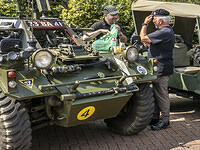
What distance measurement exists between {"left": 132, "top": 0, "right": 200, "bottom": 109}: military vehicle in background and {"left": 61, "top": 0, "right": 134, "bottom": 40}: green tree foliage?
1.64 meters

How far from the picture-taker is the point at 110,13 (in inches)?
233

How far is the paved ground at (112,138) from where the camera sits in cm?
495

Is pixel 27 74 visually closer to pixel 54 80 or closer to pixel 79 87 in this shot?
pixel 54 80

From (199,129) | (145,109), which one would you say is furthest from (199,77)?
(145,109)

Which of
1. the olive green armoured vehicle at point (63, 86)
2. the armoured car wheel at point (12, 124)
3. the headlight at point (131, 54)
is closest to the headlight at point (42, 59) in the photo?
the olive green armoured vehicle at point (63, 86)

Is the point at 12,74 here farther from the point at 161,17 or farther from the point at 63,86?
the point at 161,17

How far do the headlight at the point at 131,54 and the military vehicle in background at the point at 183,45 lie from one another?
2.02m

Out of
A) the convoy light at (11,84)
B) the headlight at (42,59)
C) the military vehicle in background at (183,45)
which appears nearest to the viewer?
the convoy light at (11,84)

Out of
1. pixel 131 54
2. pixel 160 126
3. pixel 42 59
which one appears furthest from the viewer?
pixel 160 126

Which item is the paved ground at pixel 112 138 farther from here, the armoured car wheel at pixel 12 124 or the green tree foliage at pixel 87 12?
the green tree foliage at pixel 87 12

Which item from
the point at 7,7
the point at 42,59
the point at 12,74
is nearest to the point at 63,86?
the point at 42,59

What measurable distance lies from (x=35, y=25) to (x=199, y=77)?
3.23 meters

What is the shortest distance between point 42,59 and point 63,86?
428 millimetres

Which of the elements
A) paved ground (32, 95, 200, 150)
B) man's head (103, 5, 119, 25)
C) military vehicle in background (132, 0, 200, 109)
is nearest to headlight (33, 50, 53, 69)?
paved ground (32, 95, 200, 150)
